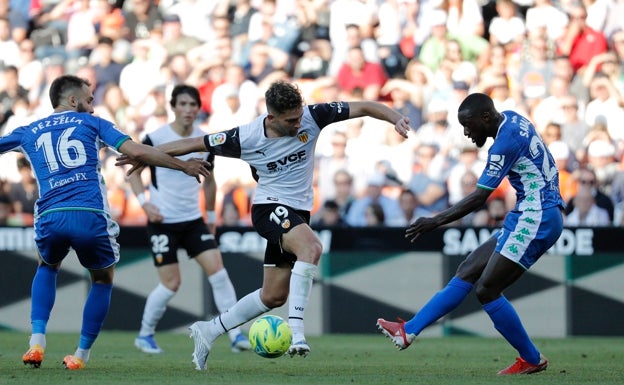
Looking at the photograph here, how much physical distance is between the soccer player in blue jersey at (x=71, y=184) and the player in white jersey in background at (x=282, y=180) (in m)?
0.22

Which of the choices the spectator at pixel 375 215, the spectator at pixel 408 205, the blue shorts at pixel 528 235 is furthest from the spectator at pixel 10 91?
the blue shorts at pixel 528 235

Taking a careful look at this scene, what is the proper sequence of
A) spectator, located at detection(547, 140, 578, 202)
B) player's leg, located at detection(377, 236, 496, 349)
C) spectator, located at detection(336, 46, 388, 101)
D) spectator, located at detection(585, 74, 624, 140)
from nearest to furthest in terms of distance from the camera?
1. player's leg, located at detection(377, 236, 496, 349)
2. spectator, located at detection(547, 140, 578, 202)
3. spectator, located at detection(585, 74, 624, 140)
4. spectator, located at detection(336, 46, 388, 101)

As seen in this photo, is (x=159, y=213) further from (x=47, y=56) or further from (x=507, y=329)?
(x=47, y=56)

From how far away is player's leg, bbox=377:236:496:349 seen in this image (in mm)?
9078

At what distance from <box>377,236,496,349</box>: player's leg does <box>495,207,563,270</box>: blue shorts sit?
0.25 metres

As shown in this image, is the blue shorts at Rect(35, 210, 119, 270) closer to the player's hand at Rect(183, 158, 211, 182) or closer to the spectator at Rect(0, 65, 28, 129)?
the player's hand at Rect(183, 158, 211, 182)

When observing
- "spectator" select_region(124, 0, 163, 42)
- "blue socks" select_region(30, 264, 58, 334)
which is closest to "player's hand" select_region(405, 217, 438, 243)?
"blue socks" select_region(30, 264, 58, 334)

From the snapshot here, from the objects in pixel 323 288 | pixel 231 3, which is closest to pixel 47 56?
pixel 231 3

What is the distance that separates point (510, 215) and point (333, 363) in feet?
6.97

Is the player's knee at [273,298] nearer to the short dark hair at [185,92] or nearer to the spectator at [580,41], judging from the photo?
the short dark hair at [185,92]

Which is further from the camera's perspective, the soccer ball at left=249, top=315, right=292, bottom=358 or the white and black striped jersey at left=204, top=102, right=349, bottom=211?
the white and black striped jersey at left=204, top=102, right=349, bottom=211

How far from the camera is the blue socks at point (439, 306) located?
359 inches

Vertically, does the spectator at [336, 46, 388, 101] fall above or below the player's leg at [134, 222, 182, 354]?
above

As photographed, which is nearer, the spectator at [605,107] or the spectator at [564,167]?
the spectator at [564,167]
